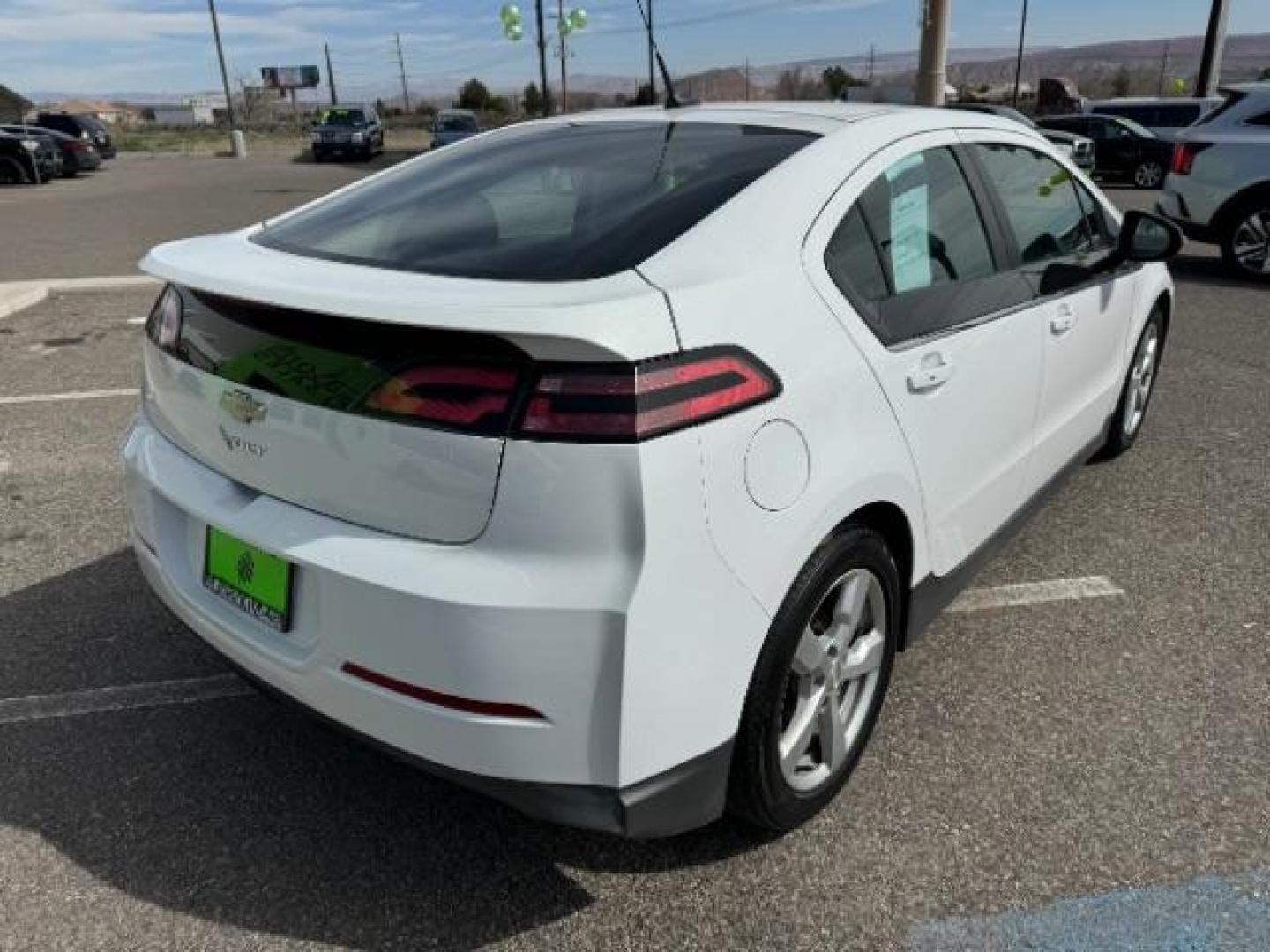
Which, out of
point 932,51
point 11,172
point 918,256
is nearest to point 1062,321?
point 918,256

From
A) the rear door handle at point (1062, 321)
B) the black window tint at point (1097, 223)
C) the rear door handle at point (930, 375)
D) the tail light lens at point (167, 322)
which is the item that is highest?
the tail light lens at point (167, 322)

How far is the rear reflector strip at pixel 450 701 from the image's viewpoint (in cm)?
177

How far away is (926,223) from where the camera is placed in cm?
261

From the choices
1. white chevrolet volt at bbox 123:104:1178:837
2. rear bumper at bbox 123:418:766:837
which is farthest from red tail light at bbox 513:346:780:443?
rear bumper at bbox 123:418:766:837

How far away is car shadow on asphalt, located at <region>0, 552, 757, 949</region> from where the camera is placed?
214 centimetres

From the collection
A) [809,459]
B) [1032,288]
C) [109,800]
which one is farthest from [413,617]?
[1032,288]

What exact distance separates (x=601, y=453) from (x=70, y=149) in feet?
96.7

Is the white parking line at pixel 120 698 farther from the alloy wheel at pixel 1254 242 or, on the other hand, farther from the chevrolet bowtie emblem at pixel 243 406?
the alloy wheel at pixel 1254 242

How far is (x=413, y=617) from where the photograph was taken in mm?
1761

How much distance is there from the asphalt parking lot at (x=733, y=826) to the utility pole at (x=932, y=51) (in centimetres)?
1799

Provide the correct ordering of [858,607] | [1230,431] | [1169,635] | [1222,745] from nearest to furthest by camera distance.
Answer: [858,607] < [1222,745] < [1169,635] < [1230,431]

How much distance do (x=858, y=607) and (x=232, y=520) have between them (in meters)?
1.37

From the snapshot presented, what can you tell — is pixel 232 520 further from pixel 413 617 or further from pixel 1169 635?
pixel 1169 635

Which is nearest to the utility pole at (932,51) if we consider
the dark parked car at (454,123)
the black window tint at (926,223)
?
the dark parked car at (454,123)
